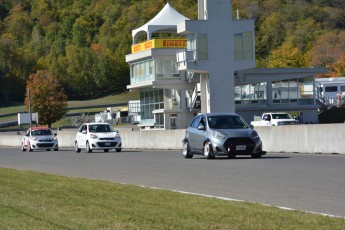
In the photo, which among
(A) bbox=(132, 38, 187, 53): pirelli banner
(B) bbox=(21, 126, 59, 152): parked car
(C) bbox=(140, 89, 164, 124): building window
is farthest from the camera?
(C) bbox=(140, 89, 164, 124): building window

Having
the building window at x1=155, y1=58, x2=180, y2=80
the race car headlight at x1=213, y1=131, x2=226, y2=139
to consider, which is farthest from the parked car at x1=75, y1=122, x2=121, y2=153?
the building window at x1=155, y1=58, x2=180, y2=80

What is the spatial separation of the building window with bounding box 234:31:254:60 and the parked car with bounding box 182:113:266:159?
128 ft

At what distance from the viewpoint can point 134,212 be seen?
12.2 meters

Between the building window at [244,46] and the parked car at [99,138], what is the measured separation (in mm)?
27003

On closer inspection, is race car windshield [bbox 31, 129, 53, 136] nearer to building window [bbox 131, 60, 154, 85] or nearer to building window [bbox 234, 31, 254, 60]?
building window [bbox 234, 31, 254, 60]

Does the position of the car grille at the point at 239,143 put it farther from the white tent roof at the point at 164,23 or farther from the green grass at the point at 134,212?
the white tent roof at the point at 164,23

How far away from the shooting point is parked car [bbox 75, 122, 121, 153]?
43.5 meters

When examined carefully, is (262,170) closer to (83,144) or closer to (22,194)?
(22,194)

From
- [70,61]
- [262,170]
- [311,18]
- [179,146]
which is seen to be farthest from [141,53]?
[311,18]

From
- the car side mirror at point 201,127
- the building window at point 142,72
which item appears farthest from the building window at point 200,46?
the car side mirror at point 201,127

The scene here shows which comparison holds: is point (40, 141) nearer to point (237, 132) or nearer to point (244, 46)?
point (244, 46)

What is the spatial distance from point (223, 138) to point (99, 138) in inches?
609

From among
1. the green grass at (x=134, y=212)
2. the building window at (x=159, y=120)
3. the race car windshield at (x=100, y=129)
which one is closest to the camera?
the green grass at (x=134, y=212)

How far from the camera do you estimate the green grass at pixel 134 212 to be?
10.7 m
